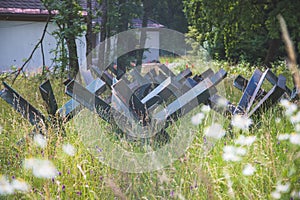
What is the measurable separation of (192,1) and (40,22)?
7.78 m

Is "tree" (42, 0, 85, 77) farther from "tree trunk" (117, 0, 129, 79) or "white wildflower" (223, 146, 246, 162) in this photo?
"white wildflower" (223, 146, 246, 162)

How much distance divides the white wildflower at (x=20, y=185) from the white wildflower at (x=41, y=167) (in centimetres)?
13

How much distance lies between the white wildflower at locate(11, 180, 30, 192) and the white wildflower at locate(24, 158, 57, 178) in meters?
0.13

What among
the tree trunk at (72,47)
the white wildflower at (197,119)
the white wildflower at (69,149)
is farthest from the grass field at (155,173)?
the tree trunk at (72,47)

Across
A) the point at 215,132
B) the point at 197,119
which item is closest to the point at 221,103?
the point at 197,119

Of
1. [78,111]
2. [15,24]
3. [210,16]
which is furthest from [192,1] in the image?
[15,24]

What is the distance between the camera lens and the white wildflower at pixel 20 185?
247 centimetres

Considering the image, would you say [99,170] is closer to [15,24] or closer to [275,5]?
[275,5]

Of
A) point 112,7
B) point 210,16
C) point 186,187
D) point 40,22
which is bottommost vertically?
point 40,22

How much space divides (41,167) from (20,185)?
10.0 inches

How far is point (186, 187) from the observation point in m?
2.57

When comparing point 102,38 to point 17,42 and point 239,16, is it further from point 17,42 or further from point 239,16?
point 17,42

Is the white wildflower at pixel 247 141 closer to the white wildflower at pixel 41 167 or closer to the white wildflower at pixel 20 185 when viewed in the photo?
the white wildflower at pixel 41 167

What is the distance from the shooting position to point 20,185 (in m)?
2.55
